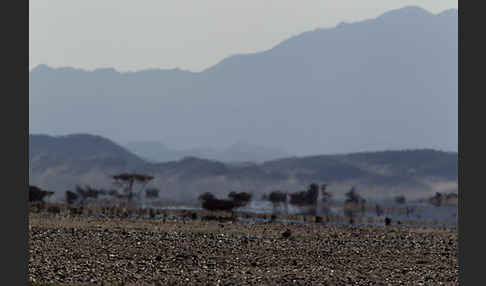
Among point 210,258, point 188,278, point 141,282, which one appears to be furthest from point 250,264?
point 141,282

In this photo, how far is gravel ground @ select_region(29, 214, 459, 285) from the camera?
1168 inches

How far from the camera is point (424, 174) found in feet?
636

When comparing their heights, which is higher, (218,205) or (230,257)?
(218,205)

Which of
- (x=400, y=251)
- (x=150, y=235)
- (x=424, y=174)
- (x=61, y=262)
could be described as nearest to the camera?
(x=61, y=262)

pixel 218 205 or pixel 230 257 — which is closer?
pixel 230 257

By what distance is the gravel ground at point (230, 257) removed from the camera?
97.3 feet

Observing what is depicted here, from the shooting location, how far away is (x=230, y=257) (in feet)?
119

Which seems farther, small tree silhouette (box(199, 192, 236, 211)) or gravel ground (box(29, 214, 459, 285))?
small tree silhouette (box(199, 192, 236, 211))

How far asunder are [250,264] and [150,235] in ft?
40.8

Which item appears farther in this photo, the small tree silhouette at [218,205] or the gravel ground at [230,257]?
the small tree silhouette at [218,205]
